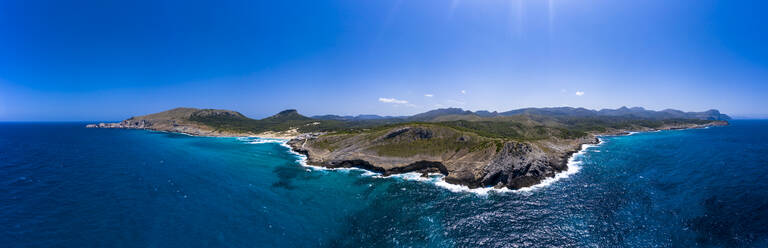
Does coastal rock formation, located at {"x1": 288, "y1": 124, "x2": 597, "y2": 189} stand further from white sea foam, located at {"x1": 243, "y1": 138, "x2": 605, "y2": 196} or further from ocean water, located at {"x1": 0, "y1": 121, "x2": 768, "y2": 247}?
ocean water, located at {"x1": 0, "y1": 121, "x2": 768, "y2": 247}

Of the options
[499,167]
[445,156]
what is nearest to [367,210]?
[499,167]

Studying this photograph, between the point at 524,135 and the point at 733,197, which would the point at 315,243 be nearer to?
the point at 733,197

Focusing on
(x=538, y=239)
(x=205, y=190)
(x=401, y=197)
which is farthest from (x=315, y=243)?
(x=205, y=190)

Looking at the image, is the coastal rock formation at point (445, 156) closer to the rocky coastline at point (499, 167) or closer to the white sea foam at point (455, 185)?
the rocky coastline at point (499, 167)

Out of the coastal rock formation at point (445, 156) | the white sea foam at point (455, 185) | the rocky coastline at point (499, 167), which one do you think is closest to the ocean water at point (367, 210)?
the white sea foam at point (455, 185)

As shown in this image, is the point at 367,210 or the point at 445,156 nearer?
the point at 367,210

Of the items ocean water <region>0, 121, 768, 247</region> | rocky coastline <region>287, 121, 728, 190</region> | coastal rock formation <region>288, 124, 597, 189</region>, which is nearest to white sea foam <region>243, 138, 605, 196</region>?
rocky coastline <region>287, 121, 728, 190</region>

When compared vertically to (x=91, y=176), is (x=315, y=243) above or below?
below

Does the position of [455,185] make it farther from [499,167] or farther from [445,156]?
[445,156]
